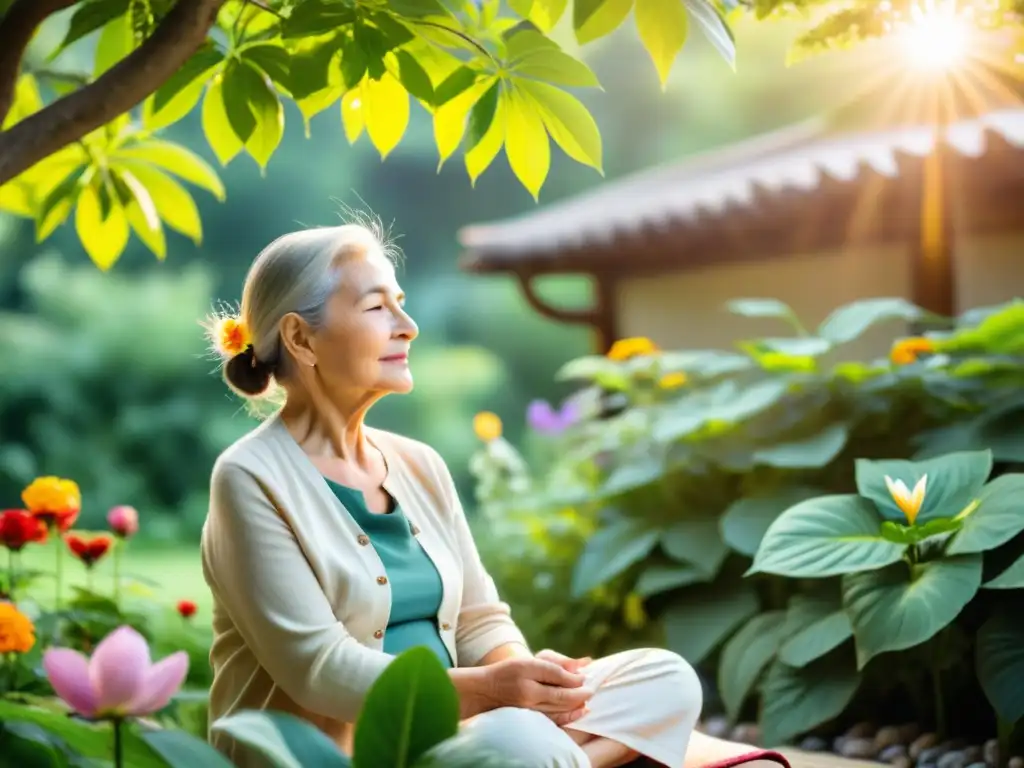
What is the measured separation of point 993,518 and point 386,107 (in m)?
1.39

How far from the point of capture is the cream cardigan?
5.07 feet

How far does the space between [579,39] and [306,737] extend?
83cm

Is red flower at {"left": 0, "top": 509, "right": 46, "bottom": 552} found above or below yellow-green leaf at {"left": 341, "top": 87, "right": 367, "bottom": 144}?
below

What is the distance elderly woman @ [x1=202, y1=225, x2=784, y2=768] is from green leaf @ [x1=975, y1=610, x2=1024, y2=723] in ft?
2.62

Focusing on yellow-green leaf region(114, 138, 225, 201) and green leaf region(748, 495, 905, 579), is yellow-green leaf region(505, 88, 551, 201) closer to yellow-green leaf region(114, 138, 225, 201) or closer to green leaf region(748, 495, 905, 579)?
yellow-green leaf region(114, 138, 225, 201)

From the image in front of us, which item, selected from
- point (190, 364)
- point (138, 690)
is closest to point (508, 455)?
point (138, 690)

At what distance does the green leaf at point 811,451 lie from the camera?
3.22 metres

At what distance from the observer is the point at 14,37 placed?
153 centimetres

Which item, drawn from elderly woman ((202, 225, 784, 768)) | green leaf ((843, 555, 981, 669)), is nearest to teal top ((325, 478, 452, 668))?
elderly woman ((202, 225, 784, 768))

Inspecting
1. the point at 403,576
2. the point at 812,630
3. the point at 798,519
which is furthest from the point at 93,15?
the point at 812,630

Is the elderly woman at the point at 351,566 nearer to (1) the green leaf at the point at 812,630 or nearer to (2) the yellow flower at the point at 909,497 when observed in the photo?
(2) the yellow flower at the point at 909,497

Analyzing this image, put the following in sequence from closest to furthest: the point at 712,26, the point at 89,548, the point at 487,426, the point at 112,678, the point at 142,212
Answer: the point at 112,678
the point at 712,26
the point at 142,212
the point at 89,548
the point at 487,426

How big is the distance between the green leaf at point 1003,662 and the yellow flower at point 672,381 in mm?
1658

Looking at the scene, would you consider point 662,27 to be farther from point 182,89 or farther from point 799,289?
point 799,289
